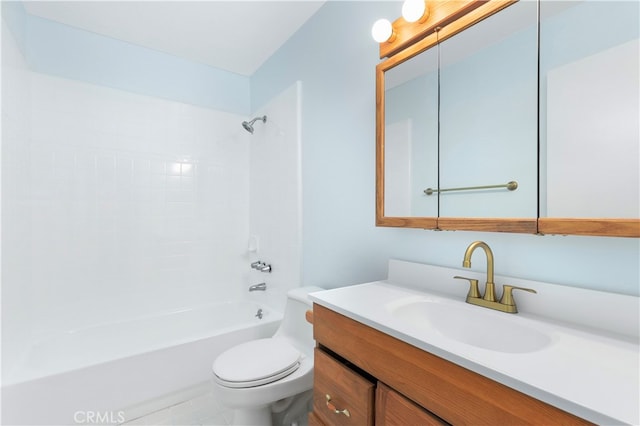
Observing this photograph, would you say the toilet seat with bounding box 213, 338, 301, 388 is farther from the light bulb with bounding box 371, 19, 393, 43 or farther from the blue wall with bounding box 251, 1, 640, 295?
the light bulb with bounding box 371, 19, 393, 43

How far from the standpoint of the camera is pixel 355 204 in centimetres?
155

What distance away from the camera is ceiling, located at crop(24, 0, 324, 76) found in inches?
70.4

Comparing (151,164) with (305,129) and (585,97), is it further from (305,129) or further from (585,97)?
(585,97)

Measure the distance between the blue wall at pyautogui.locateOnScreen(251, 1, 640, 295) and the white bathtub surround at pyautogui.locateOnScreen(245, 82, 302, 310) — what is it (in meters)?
0.09

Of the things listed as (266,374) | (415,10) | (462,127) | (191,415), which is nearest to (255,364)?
(266,374)

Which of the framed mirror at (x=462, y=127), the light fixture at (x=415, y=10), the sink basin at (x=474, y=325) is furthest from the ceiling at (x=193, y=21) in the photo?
the sink basin at (x=474, y=325)

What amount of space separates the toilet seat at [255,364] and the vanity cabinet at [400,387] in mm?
305

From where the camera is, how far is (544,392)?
1.56 feet

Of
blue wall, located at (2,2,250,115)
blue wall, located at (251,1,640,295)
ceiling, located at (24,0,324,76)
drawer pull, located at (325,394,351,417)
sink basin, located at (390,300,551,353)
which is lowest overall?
drawer pull, located at (325,394,351,417)

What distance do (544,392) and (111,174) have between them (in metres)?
2.62

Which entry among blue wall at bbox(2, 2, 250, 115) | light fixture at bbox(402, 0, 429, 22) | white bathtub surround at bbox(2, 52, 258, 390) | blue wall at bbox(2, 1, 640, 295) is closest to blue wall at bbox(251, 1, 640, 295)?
blue wall at bbox(2, 1, 640, 295)

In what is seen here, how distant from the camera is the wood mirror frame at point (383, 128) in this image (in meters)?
0.72

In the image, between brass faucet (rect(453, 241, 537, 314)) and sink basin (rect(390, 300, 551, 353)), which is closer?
sink basin (rect(390, 300, 551, 353))

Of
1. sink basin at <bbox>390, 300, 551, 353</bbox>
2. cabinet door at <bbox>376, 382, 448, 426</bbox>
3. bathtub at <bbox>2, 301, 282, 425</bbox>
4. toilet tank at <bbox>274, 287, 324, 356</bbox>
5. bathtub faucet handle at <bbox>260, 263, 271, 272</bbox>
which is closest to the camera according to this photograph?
cabinet door at <bbox>376, 382, 448, 426</bbox>
